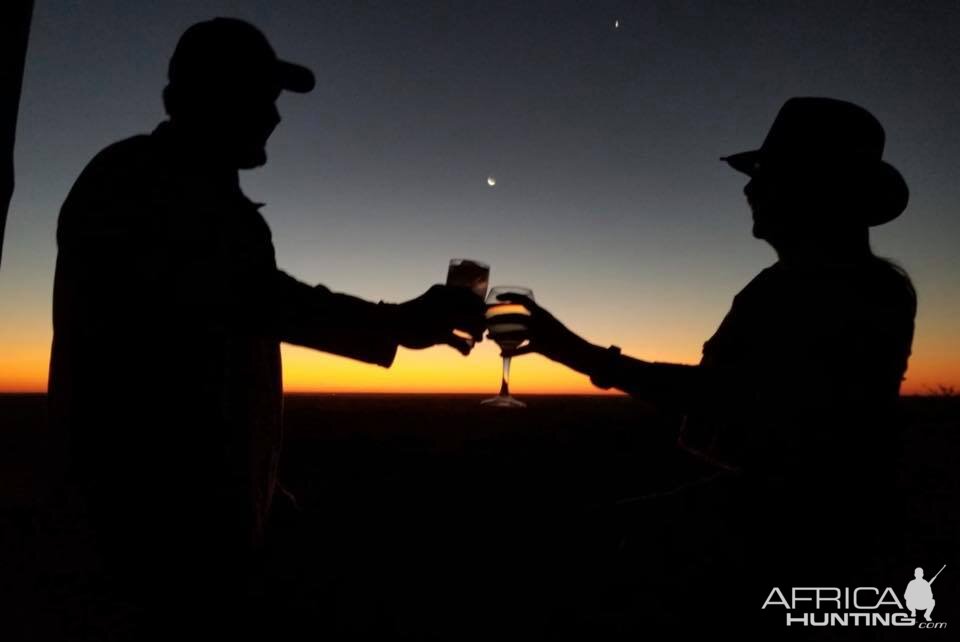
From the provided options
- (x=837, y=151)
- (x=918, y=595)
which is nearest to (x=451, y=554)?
(x=918, y=595)

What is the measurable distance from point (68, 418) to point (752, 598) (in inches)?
89.6

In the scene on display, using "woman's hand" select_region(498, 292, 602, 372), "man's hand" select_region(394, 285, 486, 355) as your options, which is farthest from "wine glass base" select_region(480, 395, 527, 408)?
"man's hand" select_region(394, 285, 486, 355)

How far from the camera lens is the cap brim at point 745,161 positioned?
276cm

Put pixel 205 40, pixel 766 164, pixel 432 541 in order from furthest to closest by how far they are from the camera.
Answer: pixel 432 541 < pixel 766 164 < pixel 205 40

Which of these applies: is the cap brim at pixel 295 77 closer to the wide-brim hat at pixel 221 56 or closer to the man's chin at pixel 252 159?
the wide-brim hat at pixel 221 56

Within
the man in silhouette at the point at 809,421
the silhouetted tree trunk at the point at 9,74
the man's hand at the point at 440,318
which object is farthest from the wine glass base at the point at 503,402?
the silhouetted tree trunk at the point at 9,74

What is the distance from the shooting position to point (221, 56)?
7.71ft

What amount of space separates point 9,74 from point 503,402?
256 centimetres

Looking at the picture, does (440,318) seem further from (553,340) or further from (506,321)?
(553,340)

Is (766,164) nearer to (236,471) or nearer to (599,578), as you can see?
(236,471)

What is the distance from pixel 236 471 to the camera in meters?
2.04

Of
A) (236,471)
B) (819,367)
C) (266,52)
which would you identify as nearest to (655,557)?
(819,367)

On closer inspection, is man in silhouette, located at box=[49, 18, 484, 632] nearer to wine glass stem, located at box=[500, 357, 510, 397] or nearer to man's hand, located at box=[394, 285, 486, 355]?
man's hand, located at box=[394, 285, 486, 355]

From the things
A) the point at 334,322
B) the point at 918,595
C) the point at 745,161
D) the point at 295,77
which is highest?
the point at 295,77
